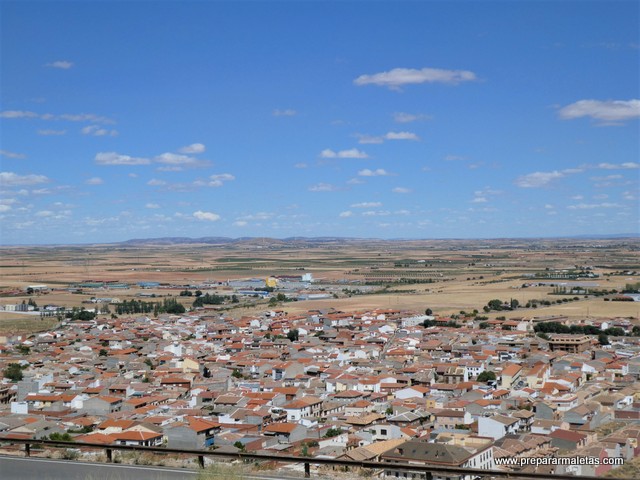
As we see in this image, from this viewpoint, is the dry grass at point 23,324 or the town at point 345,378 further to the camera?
the dry grass at point 23,324

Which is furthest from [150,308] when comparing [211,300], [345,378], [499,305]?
[345,378]

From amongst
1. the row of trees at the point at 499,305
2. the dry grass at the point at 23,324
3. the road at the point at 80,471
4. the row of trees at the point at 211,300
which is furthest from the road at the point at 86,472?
the row of trees at the point at 211,300

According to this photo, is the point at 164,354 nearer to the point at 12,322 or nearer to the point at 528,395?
the point at 528,395

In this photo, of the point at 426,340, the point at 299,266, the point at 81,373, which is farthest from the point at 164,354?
the point at 299,266

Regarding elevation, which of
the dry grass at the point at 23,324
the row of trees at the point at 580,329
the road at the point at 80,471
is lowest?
the dry grass at the point at 23,324

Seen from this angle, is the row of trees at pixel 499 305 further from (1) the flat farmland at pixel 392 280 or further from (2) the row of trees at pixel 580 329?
(2) the row of trees at pixel 580 329

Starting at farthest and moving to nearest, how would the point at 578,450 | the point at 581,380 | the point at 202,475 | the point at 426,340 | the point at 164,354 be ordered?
the point at 426,340, the point at 164,354, the point at 581,380, the point at 578,450, the point at 202,475

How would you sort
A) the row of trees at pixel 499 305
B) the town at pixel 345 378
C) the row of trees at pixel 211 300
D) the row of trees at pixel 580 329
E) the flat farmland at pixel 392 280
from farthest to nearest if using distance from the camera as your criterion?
the row of trees at pixel 211 300
the flat farmland at pixel 392 280
the row of trees at pixel 499 305
the row of trees at pixel 580 329
the town at pixel 345 378

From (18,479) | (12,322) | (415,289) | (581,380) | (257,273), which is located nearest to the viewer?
(18,479)

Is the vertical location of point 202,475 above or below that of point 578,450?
above
